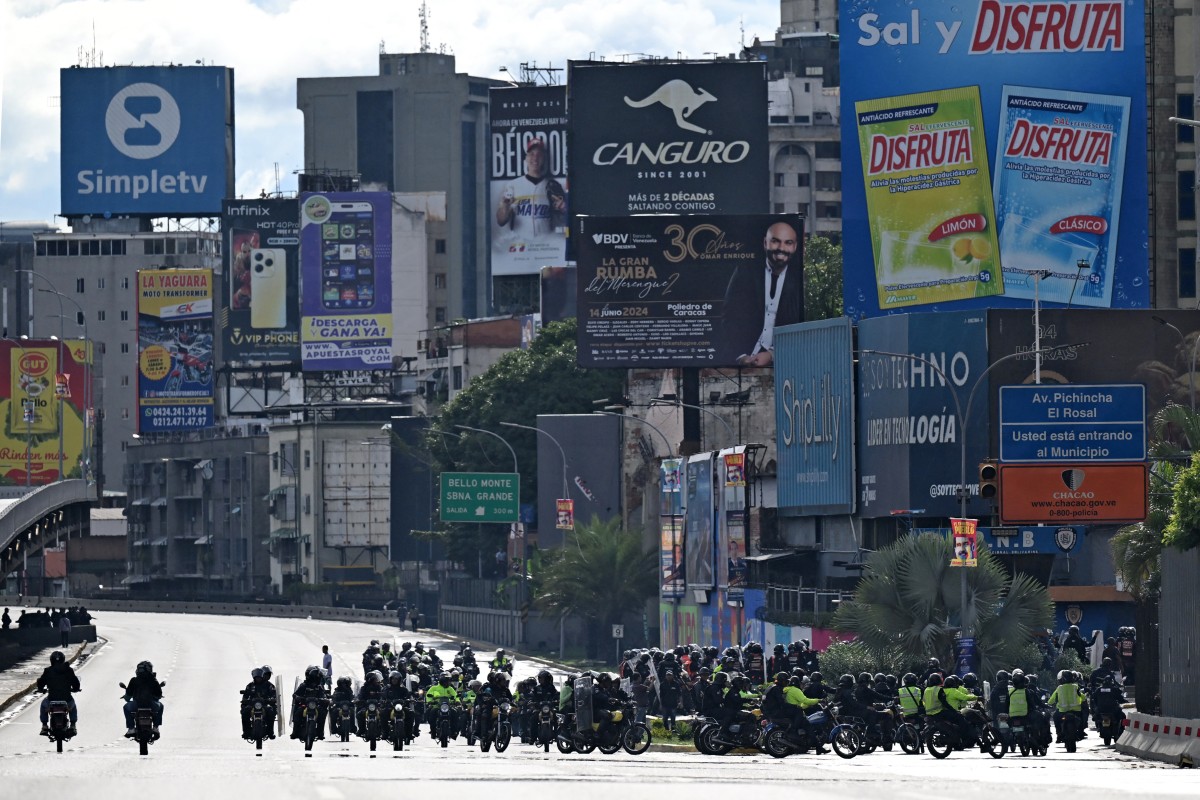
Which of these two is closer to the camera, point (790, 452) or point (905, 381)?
point (905, 381)

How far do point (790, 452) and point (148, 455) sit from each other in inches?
4836

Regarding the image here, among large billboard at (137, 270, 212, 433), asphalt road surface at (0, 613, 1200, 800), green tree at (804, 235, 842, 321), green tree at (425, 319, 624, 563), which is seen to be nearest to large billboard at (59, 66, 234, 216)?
large billboard at (137, 270, 212, 433)

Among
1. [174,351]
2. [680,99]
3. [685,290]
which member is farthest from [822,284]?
[174,351]

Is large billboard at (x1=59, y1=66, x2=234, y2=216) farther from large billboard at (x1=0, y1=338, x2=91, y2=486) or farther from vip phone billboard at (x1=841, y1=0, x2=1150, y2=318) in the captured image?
vip phone billboard at (x1=841, y1=0, x2=1150, y2=318)

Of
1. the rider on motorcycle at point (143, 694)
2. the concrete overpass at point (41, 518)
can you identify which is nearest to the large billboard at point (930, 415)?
the concrete overpass at point (41, 518)

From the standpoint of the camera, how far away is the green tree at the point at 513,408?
4451 inches

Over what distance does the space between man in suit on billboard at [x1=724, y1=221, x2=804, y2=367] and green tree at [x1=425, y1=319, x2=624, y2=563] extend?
30.0 metres

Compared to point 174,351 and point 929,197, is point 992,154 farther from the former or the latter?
point 174,351

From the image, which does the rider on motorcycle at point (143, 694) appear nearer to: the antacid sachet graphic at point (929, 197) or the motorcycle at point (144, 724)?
the motorcycle at point (144, 724)

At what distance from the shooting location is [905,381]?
6562 centimetres

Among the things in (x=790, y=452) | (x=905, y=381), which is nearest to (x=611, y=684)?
(x=905, y=381)

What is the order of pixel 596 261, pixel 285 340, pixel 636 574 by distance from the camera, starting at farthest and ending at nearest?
pixel 285 340, pixel 636 574, pixel 596 261

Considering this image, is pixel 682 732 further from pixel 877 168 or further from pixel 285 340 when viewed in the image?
pixel 285 340

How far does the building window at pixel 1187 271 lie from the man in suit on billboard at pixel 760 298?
133ft
